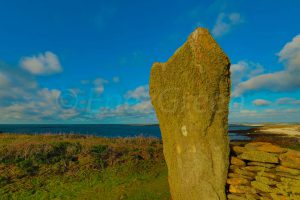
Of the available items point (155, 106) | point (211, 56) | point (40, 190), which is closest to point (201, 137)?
point (155, 106)

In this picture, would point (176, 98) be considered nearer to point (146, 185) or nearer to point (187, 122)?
point (187, 122)

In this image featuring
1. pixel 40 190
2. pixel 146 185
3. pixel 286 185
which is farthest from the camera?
pixel 146 185

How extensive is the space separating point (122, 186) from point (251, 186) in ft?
Result: 21.1

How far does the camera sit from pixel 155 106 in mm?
7664

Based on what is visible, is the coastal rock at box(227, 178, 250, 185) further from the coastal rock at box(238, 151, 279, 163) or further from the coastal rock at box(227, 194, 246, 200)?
the coastal rock at box(238, 151, 279, 163)

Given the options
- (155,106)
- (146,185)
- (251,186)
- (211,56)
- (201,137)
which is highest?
(211,56)

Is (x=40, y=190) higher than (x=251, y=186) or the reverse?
the reverse

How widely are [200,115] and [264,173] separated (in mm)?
2390

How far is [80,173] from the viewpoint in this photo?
1296 centimetres

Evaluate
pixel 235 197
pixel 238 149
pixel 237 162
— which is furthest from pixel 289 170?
pixel 235 197

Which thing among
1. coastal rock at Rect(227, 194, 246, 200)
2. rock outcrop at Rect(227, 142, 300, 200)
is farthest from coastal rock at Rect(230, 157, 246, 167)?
coastal rock at Rect(227, 194, 246, 200)

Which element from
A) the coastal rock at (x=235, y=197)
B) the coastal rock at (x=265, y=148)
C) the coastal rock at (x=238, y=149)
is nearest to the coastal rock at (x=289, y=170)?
the coastal rock at (x=265, y=148)

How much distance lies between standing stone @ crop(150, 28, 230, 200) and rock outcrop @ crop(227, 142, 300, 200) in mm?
395

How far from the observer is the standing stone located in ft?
21.3
